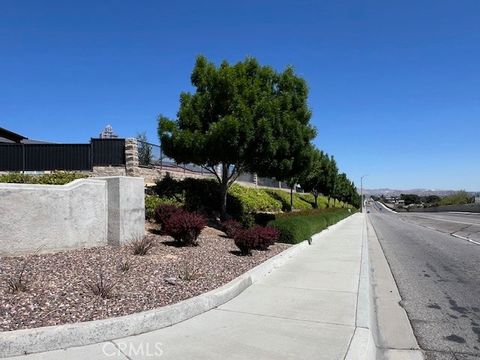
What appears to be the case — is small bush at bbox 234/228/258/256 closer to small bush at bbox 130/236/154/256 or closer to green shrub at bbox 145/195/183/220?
small bush at bbox 130/236/154/256

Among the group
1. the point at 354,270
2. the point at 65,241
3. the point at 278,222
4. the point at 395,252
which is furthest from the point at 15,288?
the point at 395,252

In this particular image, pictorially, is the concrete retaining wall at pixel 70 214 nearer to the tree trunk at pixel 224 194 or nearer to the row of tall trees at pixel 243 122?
the row of tall trees at pixel 243 122

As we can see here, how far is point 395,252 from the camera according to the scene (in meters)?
16.7

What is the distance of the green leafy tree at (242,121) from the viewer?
1579 centimetres

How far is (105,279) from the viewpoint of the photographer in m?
7.05

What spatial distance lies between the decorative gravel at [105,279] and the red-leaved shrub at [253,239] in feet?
1.61

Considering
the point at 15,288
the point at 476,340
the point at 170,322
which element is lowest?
the point at 476,340

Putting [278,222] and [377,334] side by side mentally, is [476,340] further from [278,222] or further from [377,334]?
[278,222]

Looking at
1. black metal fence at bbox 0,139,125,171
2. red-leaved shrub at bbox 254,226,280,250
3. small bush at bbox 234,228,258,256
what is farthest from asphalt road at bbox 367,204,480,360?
black metal fence at bbox 0,139,125,171

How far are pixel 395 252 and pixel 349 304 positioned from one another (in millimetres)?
10189

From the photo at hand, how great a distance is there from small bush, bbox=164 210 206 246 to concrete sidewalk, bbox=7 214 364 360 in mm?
2716

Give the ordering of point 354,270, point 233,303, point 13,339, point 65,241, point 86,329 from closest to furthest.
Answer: point 13,339
point 86,329
point 233,303
point 65,241
point 354,270

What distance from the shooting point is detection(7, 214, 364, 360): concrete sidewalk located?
490cm

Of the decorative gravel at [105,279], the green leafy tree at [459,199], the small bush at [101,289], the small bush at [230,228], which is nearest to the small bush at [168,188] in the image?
the small bush at [230,228]
